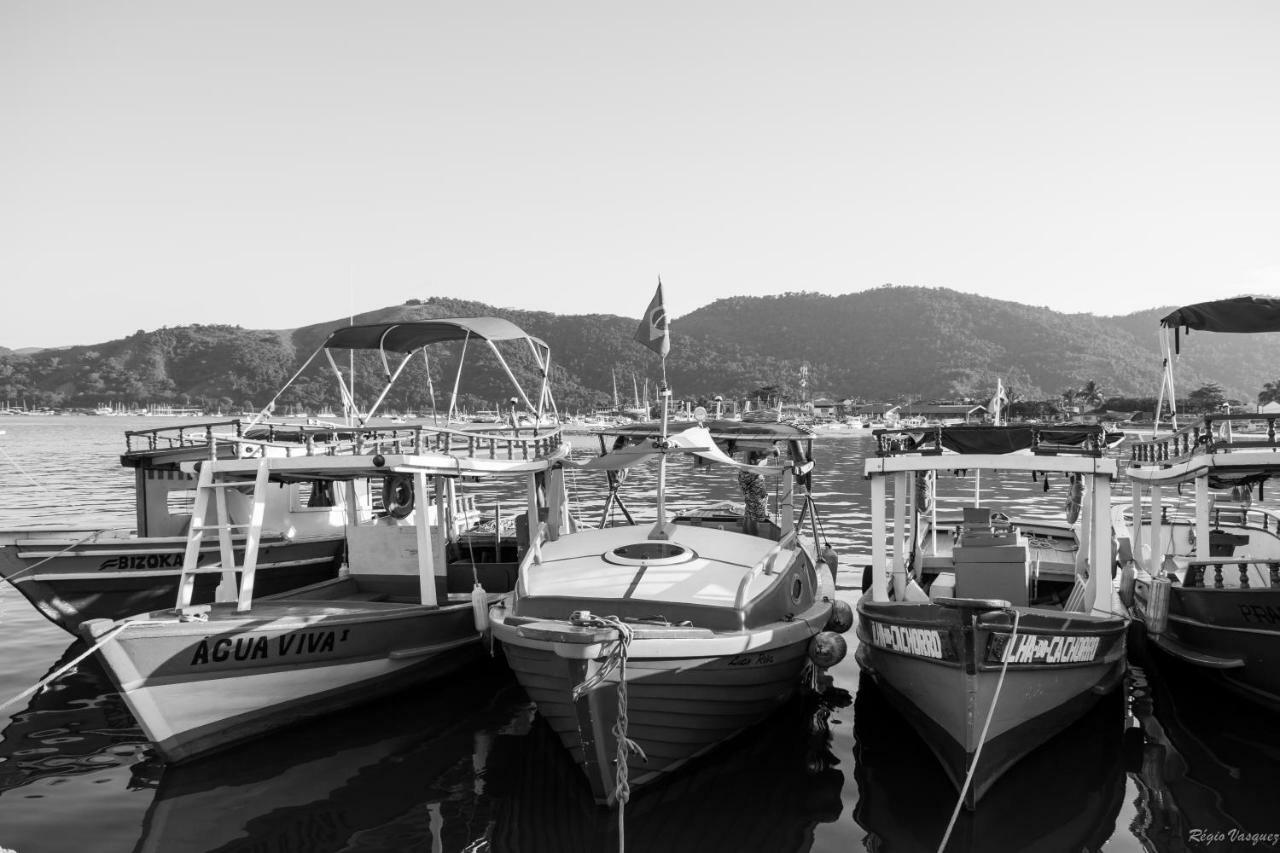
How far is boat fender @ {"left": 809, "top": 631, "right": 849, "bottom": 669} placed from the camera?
1071 centimetres

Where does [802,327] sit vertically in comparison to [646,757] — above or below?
above

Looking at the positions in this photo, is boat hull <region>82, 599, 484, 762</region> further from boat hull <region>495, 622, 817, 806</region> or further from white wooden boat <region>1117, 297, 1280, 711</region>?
white wooden boat <region>1117, 297, 1280, 711</region>

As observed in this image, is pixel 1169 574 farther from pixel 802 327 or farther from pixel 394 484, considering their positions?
pixel 802 327

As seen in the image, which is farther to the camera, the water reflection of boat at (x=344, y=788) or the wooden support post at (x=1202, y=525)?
the wooden support post at (x=1202, y=525)

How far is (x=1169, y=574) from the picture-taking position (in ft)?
42.1

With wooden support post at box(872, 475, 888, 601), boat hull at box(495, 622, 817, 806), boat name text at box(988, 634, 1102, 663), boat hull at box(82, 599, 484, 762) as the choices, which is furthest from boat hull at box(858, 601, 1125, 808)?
boat hull at box(82, 599, 484, 762)

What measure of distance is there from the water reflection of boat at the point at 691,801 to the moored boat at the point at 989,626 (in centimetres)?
143

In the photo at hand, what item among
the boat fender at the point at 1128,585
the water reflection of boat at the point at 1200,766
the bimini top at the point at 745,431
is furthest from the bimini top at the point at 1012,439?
the water reflection of boat at the point at 1200,766

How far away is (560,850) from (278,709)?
4526 millimetres

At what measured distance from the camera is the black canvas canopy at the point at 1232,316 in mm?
13156

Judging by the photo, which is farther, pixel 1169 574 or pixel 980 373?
pixel 980 373

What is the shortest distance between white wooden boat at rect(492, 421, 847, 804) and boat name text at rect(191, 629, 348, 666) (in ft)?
7.42

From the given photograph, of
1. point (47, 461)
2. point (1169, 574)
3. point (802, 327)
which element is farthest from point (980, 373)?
point (1169, 574)

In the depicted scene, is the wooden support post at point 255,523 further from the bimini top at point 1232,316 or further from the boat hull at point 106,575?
the bimini top at point 1232,316
